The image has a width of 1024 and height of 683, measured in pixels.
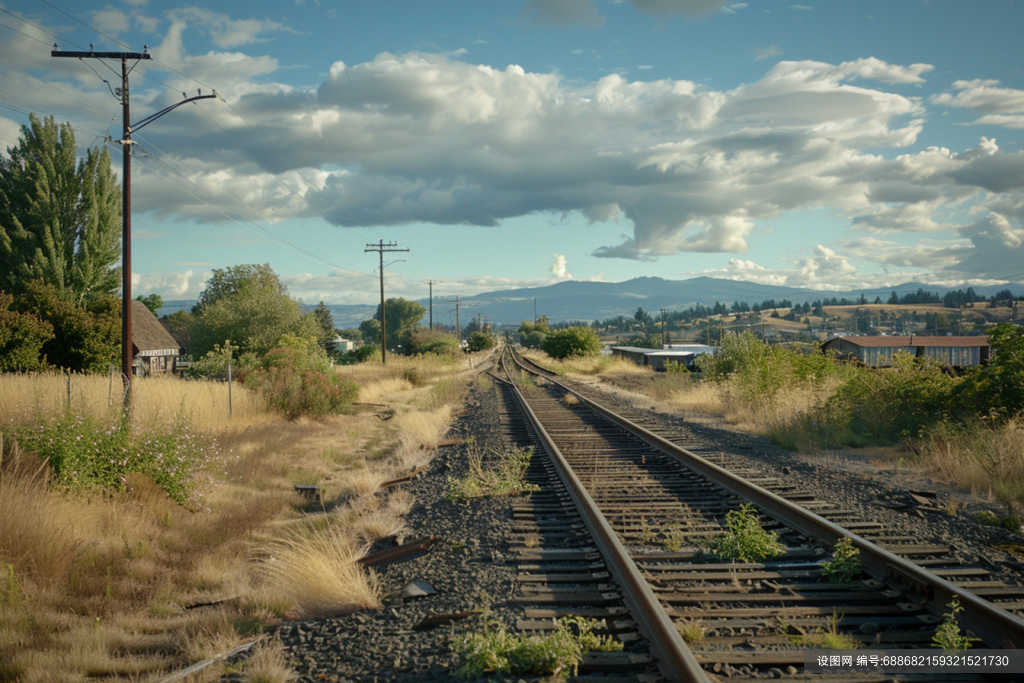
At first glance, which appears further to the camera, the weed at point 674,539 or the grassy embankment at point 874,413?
the grassy embankment at point 874,413

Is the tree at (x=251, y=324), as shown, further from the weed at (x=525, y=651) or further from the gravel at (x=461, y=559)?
the weed at (x=525, y=651)

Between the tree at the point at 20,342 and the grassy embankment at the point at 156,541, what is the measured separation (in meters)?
8.55

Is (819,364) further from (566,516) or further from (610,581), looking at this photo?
(610,581)

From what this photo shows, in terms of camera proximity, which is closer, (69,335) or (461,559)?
(461,559)

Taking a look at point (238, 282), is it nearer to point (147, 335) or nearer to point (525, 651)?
point (147, 335)

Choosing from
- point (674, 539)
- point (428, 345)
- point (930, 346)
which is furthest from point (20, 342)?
point (930, 346)

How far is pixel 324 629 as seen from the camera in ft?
14.2

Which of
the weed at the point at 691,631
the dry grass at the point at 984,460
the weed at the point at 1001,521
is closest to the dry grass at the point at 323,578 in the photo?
the weed at the point at 691,631

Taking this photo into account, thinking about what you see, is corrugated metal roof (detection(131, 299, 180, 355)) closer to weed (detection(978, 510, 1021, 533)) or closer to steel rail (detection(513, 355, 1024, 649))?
steel rail (detection(513, 355, 1024, 649))

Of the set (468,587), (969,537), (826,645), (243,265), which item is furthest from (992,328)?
(243,265)

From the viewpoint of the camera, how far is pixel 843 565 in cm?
484

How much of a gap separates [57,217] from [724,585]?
38527 millimetres

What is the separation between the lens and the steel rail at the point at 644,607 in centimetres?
334

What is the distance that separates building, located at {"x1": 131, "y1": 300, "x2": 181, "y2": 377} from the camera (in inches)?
1521
